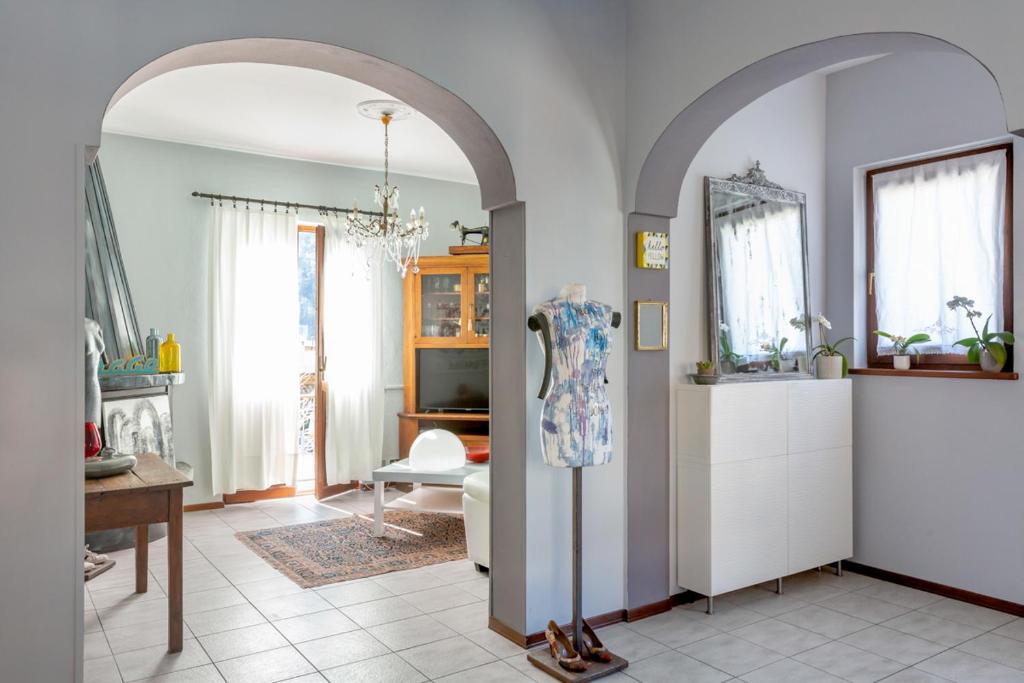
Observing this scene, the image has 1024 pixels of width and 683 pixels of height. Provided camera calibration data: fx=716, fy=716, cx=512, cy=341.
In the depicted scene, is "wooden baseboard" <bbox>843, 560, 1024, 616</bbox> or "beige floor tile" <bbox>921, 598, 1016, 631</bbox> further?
"wooden baseboard" <bbox>843, 560, 1024, 616</bbox>

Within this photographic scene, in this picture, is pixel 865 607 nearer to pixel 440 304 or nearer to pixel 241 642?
pixel 241 642

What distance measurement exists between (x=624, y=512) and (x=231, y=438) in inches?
142

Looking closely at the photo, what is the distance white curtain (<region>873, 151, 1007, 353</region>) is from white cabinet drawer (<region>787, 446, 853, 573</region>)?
0.81 metres

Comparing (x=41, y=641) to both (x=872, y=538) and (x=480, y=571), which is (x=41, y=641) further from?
(x=872, y=538)

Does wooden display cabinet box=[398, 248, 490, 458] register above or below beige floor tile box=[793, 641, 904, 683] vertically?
above

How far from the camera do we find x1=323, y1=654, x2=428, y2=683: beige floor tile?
2840 millimetres

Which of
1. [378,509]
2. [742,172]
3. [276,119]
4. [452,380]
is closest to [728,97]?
[742,172]

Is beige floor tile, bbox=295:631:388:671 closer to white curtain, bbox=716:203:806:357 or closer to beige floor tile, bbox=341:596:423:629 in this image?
beige floor tile, bbox=341:596:423:629

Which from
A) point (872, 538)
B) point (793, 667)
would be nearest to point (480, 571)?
point (793, 667)

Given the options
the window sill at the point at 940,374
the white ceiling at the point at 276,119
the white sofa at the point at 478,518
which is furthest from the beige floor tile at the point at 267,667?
the window sill at the point at 940,374

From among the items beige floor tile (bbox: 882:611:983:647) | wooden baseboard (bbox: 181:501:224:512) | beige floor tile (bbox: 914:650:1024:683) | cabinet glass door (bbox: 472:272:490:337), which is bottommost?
beige floor tile (bbox: 882:611:983:647)

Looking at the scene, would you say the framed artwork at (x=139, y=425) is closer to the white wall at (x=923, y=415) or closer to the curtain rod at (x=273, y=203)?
the curtain rod at (x=273, y=203)

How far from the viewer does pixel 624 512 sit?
348 cm

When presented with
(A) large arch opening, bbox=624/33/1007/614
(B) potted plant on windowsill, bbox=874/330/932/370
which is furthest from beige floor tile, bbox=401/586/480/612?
(B) potted plant on windowsill, bbox=874/330/932/370
